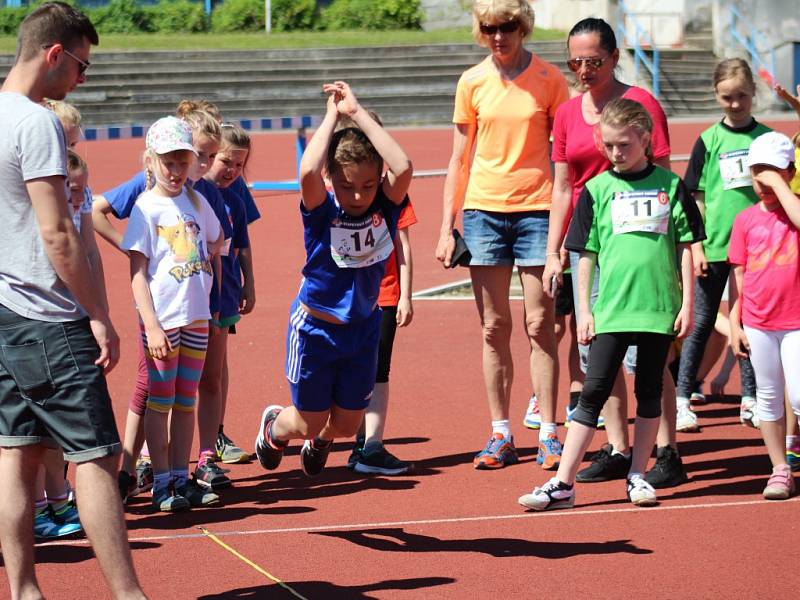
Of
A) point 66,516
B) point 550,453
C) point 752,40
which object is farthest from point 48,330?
point 752,40

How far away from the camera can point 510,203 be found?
21.9ft

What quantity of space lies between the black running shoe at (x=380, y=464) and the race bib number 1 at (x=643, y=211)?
70.3 inches

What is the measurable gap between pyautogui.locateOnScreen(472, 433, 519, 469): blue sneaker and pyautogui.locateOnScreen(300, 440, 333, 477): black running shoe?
99 cm

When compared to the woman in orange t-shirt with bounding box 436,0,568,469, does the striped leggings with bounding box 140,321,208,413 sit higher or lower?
lower

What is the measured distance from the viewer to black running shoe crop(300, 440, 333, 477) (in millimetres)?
6062

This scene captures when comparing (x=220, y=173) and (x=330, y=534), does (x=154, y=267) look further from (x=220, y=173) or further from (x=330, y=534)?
(x=330, y=534)

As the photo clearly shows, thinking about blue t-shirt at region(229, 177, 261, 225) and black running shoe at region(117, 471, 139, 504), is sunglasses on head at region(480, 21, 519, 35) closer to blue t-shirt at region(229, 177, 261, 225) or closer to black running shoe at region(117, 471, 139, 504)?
blue t-shirt at region(229, 177, 261, 225)

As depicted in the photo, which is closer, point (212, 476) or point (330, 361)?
point (330, 361)

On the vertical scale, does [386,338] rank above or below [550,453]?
above

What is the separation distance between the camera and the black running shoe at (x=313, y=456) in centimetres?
606

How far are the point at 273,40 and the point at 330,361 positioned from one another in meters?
32.8

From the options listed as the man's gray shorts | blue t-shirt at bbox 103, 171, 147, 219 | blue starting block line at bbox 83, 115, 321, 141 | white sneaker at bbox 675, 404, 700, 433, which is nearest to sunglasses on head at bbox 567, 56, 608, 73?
blue t-shirt at bbox 103, 171, 147, 219

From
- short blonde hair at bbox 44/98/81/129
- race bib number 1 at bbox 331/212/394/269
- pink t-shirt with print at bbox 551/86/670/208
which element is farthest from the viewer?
pink t-shirt with print at bbox 551/86/670/208

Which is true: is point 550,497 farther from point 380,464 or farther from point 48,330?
point 48,330
